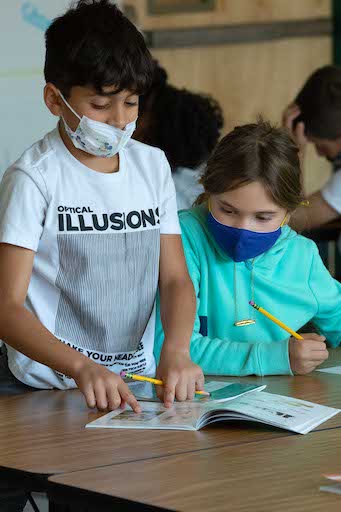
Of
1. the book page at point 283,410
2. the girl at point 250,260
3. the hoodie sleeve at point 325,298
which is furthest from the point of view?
the hoodie sleeve at point 325,298

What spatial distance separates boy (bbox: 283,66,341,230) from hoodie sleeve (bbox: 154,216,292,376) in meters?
1.75

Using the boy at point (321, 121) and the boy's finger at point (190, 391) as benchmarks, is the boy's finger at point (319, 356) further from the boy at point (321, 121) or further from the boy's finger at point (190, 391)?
the boy at point (321, 121)

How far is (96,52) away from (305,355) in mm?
684

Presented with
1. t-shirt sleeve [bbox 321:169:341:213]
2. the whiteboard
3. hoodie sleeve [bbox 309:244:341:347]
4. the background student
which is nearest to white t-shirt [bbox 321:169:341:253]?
t-shirt sleeve [bbox 321:169:341:213]

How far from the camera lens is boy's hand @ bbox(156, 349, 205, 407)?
1541mm

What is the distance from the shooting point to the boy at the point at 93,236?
5.15 feet

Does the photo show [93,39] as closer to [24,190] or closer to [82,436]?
[24,190]

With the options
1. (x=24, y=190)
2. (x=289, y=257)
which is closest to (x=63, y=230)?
(x=24, y=190)

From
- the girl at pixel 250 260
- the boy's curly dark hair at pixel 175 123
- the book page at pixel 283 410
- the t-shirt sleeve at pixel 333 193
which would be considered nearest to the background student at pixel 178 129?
the boy's curly dark hair at pixel 175 123

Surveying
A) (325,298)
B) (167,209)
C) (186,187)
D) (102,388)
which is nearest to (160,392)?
(102,388)

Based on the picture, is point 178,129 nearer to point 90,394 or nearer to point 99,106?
point 99,106

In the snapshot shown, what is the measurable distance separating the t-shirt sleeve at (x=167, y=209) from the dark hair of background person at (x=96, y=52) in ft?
0.85

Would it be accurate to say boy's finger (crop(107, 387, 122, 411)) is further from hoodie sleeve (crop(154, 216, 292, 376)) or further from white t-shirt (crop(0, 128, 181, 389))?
hoodie sleeve (crop(154, 216, 292, 376))

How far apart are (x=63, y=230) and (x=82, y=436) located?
43 cm
